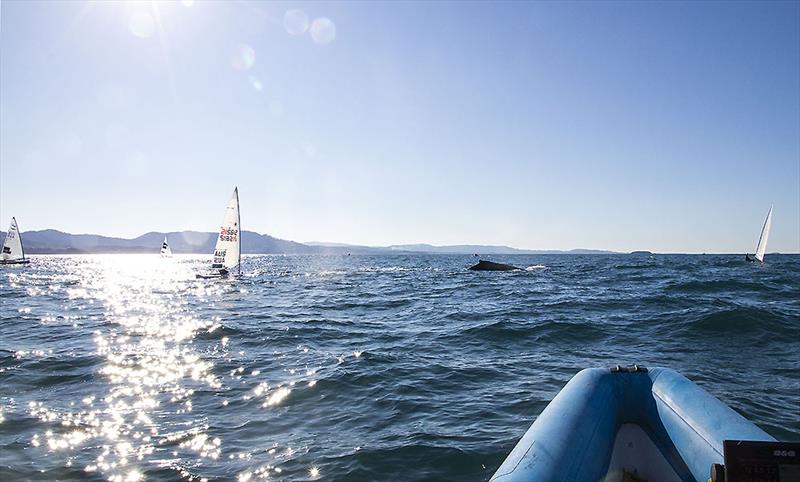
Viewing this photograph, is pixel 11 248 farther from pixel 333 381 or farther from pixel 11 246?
pixel 333 381

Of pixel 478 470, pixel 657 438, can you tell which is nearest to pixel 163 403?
pixel 478 470

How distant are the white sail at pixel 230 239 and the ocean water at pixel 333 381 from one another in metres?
21.2

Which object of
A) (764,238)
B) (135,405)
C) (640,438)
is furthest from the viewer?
(764,238)

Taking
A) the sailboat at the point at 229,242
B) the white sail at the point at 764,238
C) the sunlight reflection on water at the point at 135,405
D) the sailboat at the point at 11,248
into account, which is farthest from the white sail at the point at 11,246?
the white sail at the point at 764,238

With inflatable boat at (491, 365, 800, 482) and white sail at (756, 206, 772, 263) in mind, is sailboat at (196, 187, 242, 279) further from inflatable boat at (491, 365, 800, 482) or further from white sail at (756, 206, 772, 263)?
white sail at (756, 206, 772, 263)

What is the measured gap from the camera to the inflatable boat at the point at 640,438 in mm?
3004

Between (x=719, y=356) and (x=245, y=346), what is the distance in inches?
510

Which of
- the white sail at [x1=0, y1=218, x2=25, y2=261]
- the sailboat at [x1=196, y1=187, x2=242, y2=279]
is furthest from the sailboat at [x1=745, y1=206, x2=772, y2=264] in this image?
the white sail at [x1=0, y1=218, x2=25, y2=261]

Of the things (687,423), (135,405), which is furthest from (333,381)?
(687,423)

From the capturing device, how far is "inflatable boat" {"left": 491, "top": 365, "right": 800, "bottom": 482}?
3.00 metres

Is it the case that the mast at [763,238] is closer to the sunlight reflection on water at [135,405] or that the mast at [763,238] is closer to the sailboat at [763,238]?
the sailboat at [763,238]

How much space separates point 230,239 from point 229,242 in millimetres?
381

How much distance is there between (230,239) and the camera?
42312mm

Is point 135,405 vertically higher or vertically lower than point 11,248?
lower
